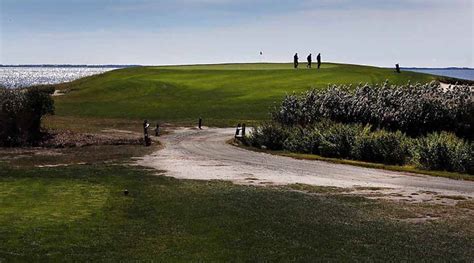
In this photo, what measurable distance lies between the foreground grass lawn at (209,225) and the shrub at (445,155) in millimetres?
8485

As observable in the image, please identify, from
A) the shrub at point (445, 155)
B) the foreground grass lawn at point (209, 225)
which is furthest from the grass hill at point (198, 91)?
the foreground grass lawn at point (209, 225)

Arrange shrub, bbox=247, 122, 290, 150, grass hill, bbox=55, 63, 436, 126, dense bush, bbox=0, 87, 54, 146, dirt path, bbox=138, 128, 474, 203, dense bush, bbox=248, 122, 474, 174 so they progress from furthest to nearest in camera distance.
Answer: grass hill, bbox=55, 63, 436, 126, shrub, bbox=247, 122, 290, 150, dense bush, bbox=0, 87, 54, 146, dense bush, bbox=248, 122, 474, 174, dirt path, bbox=138, 128, 474, 203

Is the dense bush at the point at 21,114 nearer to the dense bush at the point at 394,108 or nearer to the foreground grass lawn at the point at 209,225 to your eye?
the foreground grass lawn at the point at 209,225

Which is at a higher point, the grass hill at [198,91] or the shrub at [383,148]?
the grass hill at [198,91]

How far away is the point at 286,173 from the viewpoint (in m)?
29.4

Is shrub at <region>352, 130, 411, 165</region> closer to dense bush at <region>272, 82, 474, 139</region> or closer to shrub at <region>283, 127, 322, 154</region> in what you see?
dense bush at <region>272, 82, 474, 139</region>

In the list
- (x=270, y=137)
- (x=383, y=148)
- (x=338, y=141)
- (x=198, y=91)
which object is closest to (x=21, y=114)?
(x=270, y=137)

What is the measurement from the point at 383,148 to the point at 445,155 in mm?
3942

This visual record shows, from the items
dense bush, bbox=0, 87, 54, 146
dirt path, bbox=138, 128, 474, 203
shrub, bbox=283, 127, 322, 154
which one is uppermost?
dense bush, bbox=0, 87, 54, 146

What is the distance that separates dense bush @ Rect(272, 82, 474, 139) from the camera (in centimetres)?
3650

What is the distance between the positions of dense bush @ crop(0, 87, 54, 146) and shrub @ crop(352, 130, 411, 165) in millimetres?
19366

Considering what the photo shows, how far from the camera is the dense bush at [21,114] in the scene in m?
38.9

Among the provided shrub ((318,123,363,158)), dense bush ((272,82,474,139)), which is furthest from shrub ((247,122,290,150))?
shrub ((318,123,363,158))

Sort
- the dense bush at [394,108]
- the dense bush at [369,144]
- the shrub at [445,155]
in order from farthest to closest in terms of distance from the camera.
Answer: the dense bush at [394,108] → the dense bush at [369,144] → the shrub at [445,155]
